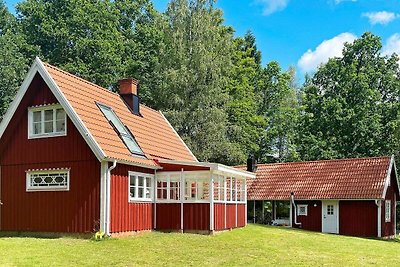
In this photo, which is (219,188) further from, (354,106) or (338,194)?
(354,106)

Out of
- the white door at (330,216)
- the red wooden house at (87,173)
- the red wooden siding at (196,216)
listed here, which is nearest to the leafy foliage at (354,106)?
the white door at (330,216)

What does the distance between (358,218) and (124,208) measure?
15633 millimetres

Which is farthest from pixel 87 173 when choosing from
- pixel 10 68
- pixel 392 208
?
pixel 10 68

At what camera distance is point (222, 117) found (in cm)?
3356

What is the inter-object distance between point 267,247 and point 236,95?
26.8 meters

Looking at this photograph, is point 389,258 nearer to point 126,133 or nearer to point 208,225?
point 208,225

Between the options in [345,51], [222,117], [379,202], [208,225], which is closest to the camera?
[208,225]

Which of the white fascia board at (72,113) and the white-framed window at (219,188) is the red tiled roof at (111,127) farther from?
the white-framed window at (219,188)

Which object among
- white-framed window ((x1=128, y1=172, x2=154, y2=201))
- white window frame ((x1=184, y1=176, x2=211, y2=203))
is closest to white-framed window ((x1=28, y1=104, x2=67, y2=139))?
white-framed window ((x1=128, y1=172, x2=154, y2=201))

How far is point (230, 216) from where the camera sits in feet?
71.2

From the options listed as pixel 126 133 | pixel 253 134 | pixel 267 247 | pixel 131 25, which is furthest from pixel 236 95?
pixel 267 247

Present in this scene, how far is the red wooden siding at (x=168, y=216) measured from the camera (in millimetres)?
19859

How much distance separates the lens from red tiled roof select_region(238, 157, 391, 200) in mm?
28438

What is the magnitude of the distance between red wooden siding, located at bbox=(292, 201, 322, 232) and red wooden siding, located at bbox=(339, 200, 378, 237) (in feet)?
4.03
